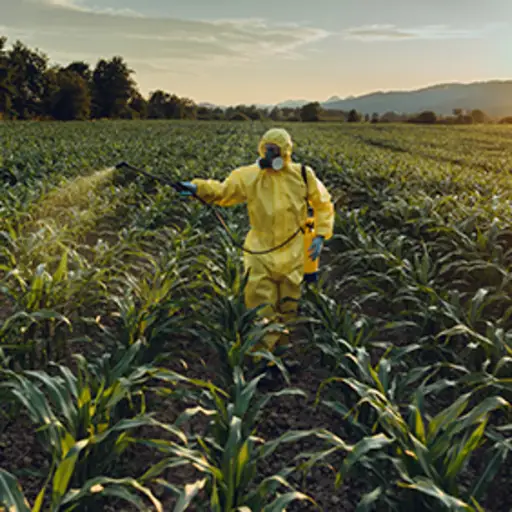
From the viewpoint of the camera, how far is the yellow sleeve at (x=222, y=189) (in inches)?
170

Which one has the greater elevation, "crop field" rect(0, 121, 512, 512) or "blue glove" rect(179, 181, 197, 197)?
"blue glove" rect(179, 181, 197, 197)

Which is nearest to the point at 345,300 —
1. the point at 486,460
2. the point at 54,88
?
the point at 486,460

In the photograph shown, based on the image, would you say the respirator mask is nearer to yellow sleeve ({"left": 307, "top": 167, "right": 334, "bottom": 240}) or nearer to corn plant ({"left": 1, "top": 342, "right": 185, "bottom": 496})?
yellow sleeve ({"left": 307, "top": 167, "right": 334, "bottom": 240})

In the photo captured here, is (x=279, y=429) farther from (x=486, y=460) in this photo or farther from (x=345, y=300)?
(x=345, y=300)

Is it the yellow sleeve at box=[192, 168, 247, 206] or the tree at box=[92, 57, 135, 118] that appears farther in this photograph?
the tree at box=[92, 57, 135, 118]

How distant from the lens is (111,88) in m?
74.6

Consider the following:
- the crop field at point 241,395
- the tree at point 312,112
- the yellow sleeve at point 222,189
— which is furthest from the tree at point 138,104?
the yellow sleeve at point 222,189

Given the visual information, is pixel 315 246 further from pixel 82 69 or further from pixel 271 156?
pixel 82 69

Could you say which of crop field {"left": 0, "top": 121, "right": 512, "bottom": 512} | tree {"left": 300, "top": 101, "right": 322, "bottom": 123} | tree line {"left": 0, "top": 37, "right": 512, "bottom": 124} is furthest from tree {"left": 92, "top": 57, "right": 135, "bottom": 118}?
crop field {"left": 0, "top": 121, "right": 512, "bottom": 512}

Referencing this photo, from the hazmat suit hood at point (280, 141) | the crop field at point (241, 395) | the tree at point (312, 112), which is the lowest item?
the crop field at point (241, 395)

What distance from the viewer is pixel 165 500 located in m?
3.01

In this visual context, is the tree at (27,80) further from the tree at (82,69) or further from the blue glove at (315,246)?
the blue glove at (315,246)

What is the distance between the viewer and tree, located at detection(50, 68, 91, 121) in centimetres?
6003

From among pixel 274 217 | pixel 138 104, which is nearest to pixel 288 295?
pixel 274 217
